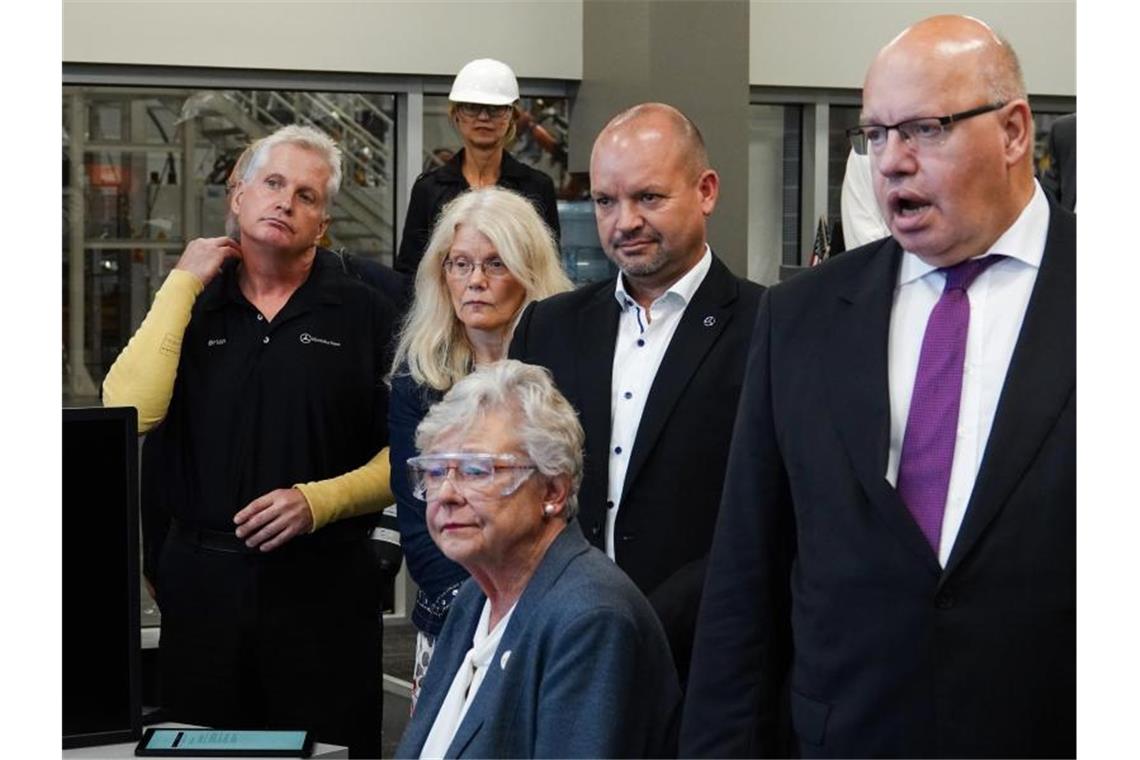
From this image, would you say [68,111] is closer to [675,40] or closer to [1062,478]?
[675,40]

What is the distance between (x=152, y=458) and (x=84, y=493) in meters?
1.28

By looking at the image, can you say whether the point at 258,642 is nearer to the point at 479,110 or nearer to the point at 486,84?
the point at 479,110

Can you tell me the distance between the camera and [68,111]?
25.5 ft

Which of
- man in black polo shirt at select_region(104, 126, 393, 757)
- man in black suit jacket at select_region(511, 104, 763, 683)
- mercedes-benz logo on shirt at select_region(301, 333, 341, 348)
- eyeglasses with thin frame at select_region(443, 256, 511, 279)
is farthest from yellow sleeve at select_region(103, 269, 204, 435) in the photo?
man in black suit jacket at select_region(511, 104, 763, 683)

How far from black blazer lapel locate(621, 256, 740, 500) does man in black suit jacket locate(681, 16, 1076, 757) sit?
73cm

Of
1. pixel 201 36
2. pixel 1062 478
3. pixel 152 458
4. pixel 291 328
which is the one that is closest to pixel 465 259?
pixel 291 328

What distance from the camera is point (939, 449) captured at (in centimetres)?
215

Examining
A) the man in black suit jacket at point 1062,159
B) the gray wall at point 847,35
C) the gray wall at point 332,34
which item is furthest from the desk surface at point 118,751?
the gray wall at point 847,35

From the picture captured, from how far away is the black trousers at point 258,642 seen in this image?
3.76m

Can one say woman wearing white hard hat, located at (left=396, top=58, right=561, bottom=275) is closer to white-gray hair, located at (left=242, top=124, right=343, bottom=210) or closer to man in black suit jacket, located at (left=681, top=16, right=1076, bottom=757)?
white-gray hair, located at (left=242, top=124, right=343, bottom=210)

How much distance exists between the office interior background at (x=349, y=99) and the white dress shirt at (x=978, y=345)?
18.8 ft

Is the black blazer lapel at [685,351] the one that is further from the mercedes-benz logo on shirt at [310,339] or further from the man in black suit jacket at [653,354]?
the mercedes-benz logo on shirt at [310,339]

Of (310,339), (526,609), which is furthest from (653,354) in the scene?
(310,339)

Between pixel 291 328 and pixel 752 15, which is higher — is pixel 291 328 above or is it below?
below
